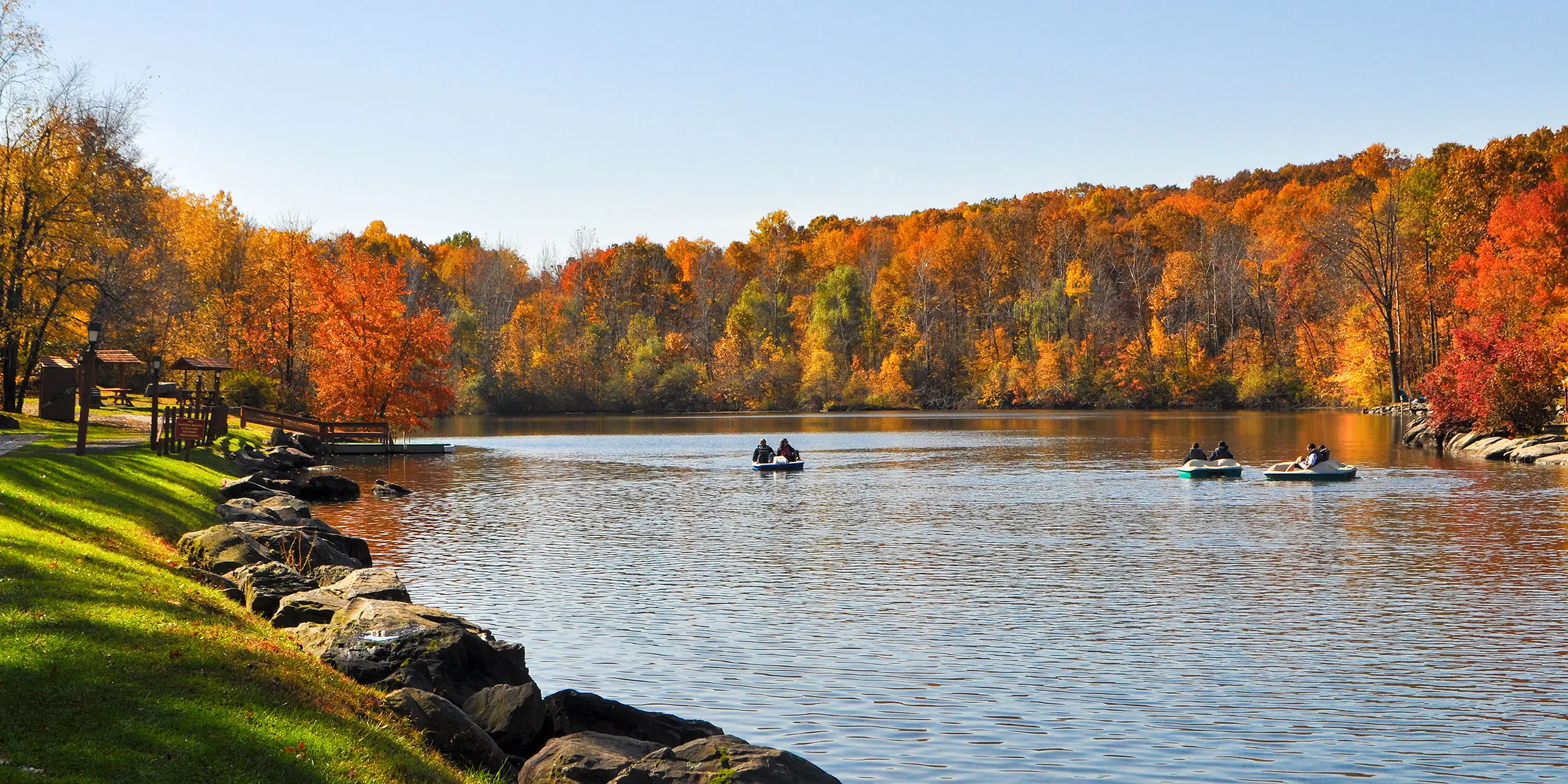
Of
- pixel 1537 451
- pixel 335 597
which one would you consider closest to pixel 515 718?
pixel 335 597

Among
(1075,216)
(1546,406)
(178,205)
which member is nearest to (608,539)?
(1546,406)

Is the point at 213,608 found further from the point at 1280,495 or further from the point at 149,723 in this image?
the point at 1280,495

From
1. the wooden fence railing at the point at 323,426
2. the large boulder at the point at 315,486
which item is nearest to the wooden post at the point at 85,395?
the large boulder at the point at 315,486

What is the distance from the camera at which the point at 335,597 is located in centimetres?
1669

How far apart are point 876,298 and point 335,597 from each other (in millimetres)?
135309

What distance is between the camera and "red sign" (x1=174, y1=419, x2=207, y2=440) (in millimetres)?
39231

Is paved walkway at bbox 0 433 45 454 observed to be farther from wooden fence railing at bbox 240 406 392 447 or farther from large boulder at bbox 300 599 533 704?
wooden fence railing at bbox 240 406 392 447

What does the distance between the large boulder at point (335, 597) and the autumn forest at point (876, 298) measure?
Result: 37.5 meters

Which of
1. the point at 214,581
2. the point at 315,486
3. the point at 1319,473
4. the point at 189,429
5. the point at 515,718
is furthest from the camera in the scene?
the point at 1319,473

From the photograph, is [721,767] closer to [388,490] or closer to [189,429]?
[388,490]

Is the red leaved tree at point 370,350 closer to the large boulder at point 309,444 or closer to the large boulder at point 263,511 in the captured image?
the large boulder at point 309,444

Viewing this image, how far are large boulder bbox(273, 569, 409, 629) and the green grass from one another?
2.40 feet

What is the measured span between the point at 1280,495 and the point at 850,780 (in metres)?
33.5

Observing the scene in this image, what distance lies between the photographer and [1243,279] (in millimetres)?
129375
